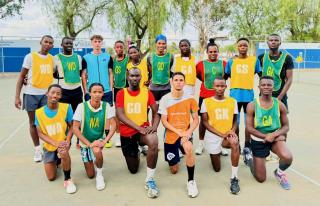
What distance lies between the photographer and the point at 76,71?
566 cm

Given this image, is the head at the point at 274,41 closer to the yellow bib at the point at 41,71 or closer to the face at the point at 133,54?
the face at the point at 133,54

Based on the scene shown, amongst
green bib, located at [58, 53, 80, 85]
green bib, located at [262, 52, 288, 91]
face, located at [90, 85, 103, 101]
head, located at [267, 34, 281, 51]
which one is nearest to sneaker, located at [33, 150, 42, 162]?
green bib, located at [58, 53, 80, 85]

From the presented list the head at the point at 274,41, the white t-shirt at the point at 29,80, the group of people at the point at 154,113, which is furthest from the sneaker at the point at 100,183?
the head at the point at 274,41

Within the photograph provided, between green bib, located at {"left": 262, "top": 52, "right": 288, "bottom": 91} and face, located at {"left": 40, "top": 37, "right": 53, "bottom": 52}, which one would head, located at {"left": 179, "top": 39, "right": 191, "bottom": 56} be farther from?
face, located at {"left": 40, "top": 37, "right": 53, "bottom": 52}

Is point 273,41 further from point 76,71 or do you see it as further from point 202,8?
point 202,8

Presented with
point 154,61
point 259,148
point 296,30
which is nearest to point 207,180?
point 259,148

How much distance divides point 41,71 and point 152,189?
8.02 ft

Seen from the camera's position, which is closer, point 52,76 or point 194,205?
point 194,205

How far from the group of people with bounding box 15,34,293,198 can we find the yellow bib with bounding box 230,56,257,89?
0.01 meters

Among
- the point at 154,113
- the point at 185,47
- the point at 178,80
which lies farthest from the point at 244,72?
the point at 154,113

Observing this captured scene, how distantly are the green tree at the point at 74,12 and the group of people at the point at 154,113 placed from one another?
21.9 m

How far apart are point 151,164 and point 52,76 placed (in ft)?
7.11

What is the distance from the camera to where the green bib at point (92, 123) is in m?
4.50

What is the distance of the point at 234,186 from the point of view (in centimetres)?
418
